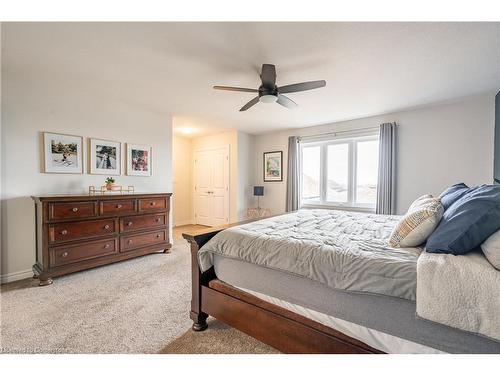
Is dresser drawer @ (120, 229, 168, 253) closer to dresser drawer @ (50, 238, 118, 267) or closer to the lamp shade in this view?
dresser drawer @ (50, 238, 118, 267)

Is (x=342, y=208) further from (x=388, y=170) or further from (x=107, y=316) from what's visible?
(x=107, y=316)

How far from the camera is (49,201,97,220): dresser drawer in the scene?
2.56m

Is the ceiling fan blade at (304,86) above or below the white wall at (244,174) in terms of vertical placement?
above

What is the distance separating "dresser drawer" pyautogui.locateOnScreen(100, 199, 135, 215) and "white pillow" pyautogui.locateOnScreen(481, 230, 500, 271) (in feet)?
11.6

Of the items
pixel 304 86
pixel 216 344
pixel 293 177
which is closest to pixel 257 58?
pixel 304 86

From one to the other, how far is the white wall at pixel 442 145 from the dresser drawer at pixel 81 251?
457cm

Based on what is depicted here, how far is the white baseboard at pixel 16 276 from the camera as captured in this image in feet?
8.43

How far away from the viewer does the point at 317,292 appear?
1268 mm

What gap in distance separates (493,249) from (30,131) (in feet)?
13.9

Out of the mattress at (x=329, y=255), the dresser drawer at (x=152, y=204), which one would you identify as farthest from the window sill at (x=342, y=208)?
the dresser drawer at (x=152, y=204)

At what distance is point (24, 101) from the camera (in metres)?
2.71

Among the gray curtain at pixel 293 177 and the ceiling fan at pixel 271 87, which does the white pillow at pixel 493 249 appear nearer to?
the ceiling fan at pixel 271 87
